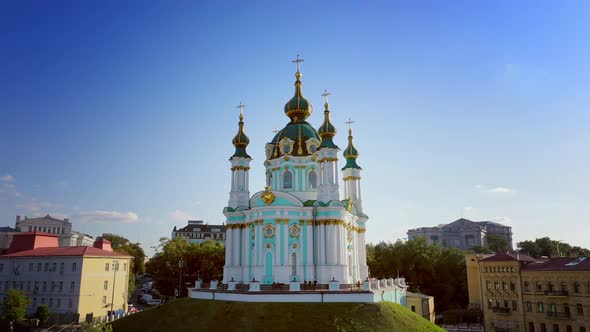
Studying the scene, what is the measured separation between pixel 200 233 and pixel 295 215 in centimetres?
6184

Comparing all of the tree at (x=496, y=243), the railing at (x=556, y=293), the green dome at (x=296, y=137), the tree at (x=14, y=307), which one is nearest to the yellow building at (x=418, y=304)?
the railing at (x=556, y=293)

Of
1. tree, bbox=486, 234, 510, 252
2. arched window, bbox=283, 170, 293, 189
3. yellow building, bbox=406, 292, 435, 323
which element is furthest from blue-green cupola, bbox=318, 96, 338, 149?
tree, bbox=486, 234, 510, 252

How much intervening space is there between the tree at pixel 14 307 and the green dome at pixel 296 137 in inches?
977

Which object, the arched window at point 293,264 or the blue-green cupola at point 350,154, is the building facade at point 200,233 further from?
the arched window at point 293,264

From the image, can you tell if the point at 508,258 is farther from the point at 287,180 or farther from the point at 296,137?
the point at 296,137

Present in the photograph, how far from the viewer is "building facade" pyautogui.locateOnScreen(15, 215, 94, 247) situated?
6962 cm

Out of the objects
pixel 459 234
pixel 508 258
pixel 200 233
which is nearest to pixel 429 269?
pixel 508 258

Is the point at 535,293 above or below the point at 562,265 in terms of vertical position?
below

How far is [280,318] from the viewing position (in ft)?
85.1

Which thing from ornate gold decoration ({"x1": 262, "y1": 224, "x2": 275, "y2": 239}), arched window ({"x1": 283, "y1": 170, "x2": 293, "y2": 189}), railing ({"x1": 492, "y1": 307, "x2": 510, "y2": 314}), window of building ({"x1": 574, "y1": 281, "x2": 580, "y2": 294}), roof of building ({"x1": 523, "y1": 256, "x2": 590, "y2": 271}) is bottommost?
railing ({"x1": 492, "y1": 307, "x2": 510, "y2": 314})

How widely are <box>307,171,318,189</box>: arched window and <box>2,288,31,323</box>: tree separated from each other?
26.8 metres

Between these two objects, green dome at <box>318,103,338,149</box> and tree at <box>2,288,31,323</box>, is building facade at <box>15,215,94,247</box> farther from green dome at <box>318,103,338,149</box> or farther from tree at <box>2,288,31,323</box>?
green dome at <box>318,103,338,149</box>

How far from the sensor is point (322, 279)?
1287 inches

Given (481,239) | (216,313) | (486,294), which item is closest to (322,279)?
(216,313)
